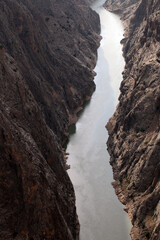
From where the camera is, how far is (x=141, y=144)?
42938 mm

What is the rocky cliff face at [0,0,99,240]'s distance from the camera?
2917cm

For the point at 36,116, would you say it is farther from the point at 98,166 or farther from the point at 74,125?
the point at 74,125

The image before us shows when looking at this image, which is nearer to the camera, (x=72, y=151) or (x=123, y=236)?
(x=123, y=236)

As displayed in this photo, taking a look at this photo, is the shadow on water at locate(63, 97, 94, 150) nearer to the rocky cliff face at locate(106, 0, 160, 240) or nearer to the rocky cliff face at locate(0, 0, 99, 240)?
the rocky cliff face at locate(0, 0, 99, 240)

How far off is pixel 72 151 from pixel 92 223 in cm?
1408

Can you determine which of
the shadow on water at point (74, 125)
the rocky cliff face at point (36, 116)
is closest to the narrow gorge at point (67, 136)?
the rocky cliff face at point (36, 116)

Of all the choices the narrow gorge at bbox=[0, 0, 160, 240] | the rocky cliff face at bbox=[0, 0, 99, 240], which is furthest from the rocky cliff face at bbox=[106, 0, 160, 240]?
the rocky cliff face at bbox=[0, 0, 99, 240]

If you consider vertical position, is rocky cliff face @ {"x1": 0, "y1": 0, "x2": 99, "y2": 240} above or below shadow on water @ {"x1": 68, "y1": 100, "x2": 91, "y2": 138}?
above

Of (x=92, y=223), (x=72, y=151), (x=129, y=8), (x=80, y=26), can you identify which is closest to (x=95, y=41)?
(x=80, y=26)

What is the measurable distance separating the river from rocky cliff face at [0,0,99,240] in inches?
75.5

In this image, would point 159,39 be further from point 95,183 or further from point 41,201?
point 41,201

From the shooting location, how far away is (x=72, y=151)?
50938 millimetres

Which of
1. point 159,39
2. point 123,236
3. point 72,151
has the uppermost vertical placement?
point 159,39

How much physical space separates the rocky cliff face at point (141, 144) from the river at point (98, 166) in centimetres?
120
